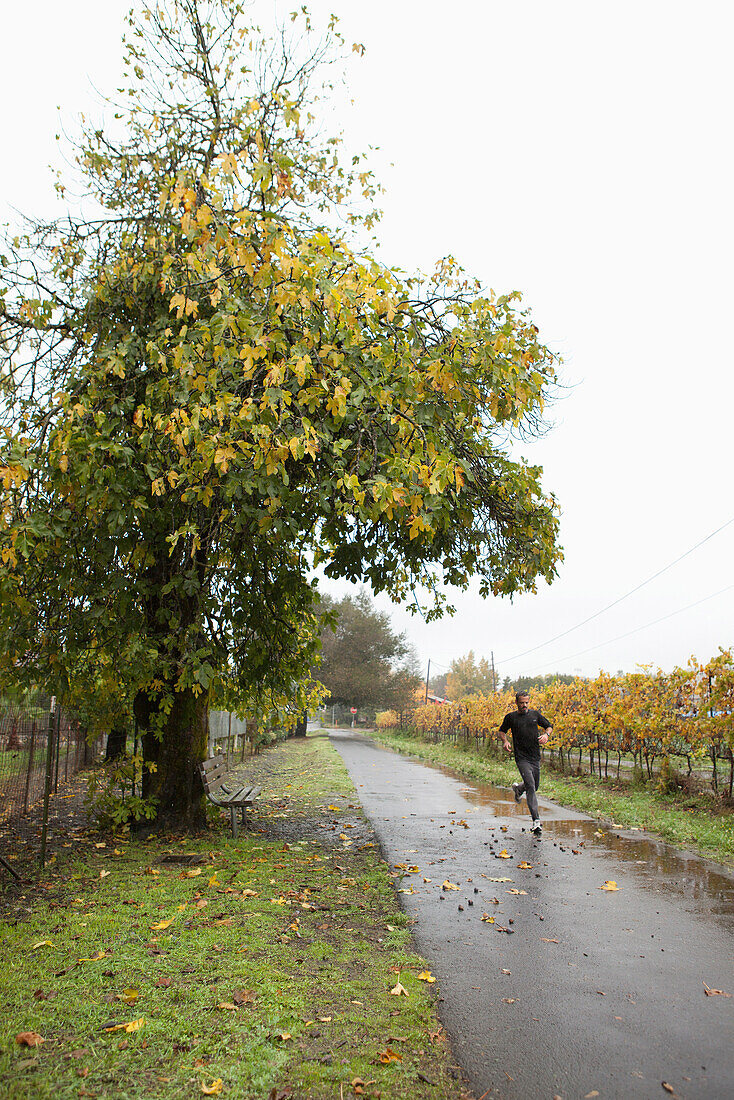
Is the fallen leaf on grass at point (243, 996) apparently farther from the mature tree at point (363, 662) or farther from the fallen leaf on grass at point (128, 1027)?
the mature tree at point (363, 662)

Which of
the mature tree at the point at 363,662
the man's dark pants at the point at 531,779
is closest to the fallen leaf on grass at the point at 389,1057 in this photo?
the man's dark pants at the point at 531,779

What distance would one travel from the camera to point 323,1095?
2891 mm

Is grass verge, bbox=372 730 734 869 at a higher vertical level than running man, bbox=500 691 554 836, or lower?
lower

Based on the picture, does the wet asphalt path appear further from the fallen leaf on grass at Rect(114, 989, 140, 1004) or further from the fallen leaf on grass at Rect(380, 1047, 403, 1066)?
the fallen leaf on grass at Rect(114, 989, 140, 1004)

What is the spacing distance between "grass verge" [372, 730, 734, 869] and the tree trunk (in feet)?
18.9

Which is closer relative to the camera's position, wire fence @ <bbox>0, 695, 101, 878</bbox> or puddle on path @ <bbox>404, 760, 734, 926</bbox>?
puddle on path @ <bbox>404, 760, 734, 926</bbox>

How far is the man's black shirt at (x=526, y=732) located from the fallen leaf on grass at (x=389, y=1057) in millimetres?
6543

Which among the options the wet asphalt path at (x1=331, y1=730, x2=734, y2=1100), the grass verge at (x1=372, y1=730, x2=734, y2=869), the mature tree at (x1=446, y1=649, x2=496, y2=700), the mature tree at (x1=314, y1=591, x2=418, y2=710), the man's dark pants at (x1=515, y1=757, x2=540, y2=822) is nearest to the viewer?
the wet asphalt path at (x1=331, y1=730, x2=734, y2=1100)

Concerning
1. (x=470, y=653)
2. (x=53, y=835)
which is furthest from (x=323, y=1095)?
(x=470, y=653)

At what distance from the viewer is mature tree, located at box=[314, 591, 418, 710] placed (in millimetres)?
53062

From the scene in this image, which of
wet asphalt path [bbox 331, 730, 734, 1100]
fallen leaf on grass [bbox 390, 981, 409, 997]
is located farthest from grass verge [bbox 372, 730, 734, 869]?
fallen leaf on grass [bbox 390, 981, 409, 997]

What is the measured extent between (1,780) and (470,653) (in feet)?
390

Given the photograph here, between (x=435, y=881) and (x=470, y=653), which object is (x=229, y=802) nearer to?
(x=435, y=881)

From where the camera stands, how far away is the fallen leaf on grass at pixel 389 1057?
125 inches
